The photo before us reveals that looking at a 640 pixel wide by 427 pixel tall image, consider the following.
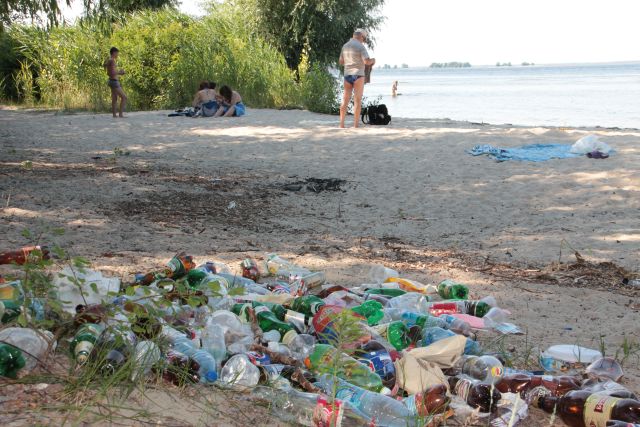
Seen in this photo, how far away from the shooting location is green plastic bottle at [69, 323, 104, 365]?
8.95 ft

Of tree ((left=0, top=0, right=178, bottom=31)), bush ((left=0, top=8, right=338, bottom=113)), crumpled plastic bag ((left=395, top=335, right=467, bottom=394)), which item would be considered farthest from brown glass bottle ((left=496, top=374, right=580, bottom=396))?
bush ((left=0, top=8, right=338, bottom=113))

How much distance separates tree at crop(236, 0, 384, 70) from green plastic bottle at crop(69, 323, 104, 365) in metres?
20.1

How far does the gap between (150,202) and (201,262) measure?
238 centimetres

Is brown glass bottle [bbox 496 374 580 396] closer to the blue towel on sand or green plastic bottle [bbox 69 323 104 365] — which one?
green plastic bottle [bbox 69 323 104 365]

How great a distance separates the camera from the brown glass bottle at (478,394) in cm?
294

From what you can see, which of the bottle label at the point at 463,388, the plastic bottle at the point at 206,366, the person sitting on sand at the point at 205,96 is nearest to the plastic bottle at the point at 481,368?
the bottle label at the point at 463,388

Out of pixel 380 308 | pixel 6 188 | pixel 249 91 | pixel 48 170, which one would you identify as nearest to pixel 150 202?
pixel 6 188

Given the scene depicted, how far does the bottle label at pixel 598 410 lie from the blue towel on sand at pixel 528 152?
753 centimetres

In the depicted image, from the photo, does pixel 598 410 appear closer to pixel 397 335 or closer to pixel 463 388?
pixel 463 388

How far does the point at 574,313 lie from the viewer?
15.0 ft

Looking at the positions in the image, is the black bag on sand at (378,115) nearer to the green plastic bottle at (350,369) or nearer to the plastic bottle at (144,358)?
the green plastic bottle at (350,369)

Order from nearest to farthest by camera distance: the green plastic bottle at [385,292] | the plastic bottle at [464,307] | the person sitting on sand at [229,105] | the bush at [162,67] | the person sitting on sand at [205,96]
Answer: the plastic bottle at [464,307] < the green plastic bottle at [385,292] < the person sitting on sand at [229,105] < the person sitting on sand at [205,96] < the bush at [162,67]

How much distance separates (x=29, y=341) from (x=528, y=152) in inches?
357

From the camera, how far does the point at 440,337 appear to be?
353 cm
